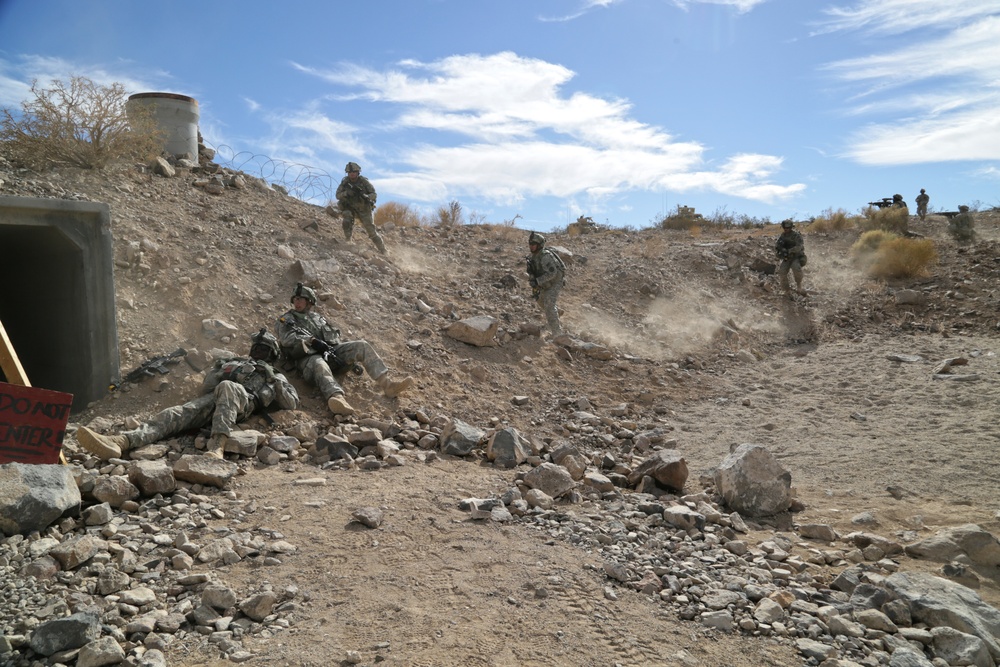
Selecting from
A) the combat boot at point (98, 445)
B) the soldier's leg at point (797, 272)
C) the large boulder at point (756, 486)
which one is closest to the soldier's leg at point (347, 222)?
the combat boot at point (98, 445)

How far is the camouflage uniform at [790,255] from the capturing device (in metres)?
12.7

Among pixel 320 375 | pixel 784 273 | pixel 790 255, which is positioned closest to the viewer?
pixel 320 375

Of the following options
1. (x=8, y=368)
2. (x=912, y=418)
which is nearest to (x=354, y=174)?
(x=8, y=368)

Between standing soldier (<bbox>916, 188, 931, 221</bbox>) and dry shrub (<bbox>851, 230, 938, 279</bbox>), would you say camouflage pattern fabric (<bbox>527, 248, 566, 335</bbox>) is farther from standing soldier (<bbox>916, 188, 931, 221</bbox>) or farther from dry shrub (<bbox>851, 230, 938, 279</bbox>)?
standing soldier (<bbox>916, 188, 931, 221</bbox>)

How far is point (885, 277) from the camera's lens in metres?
13.2

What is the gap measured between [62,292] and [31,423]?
2.56 m

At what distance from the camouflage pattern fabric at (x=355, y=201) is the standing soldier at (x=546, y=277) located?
9.47 ft

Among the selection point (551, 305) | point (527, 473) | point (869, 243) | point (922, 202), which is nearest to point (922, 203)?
point (922, 202)

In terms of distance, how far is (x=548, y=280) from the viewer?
955 centimetres

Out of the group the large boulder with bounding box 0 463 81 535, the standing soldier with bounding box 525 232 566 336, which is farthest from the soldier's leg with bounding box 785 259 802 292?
the large boulder with bounding box 0 463 81 535

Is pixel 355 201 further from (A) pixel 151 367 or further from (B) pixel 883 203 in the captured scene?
(B) pixel 883 203

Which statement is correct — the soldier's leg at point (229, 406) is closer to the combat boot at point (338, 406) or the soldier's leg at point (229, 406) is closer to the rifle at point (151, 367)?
the combat boot at point (338, 406)

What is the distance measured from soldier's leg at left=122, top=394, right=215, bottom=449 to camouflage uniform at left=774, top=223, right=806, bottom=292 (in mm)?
11204

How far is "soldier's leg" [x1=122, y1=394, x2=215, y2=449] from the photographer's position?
202 inches
